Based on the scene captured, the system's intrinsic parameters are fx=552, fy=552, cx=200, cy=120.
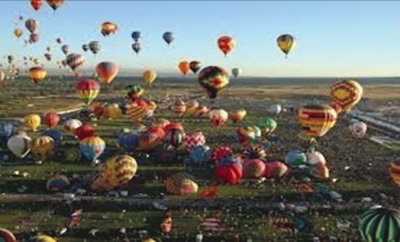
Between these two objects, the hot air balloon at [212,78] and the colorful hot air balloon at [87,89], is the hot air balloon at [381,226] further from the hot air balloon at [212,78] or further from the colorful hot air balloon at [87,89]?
the colorful hot air balloon at [87,89]

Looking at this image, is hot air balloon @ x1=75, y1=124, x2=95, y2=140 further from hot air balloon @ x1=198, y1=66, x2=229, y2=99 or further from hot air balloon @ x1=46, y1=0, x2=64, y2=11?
hot air balloon @ x1=46, y1=0, x2=64, y2=11

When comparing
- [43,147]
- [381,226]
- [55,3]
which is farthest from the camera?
[55,3]

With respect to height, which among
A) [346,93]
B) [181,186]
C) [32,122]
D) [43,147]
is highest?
[346,93]

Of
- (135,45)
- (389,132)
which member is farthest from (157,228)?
(135,45)

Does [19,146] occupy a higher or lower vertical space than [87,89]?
lower

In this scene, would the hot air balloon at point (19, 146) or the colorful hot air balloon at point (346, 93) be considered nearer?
the hot air balloon at point (19, 146)

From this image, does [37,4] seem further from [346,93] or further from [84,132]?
[346,93]

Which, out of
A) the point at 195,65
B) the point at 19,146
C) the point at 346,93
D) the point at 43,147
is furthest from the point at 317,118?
the point at 195,65

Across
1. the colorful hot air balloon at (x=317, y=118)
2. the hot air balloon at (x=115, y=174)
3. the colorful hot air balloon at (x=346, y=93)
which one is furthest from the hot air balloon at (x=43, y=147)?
the colorful hot air balloon at (x=346, y=93)
